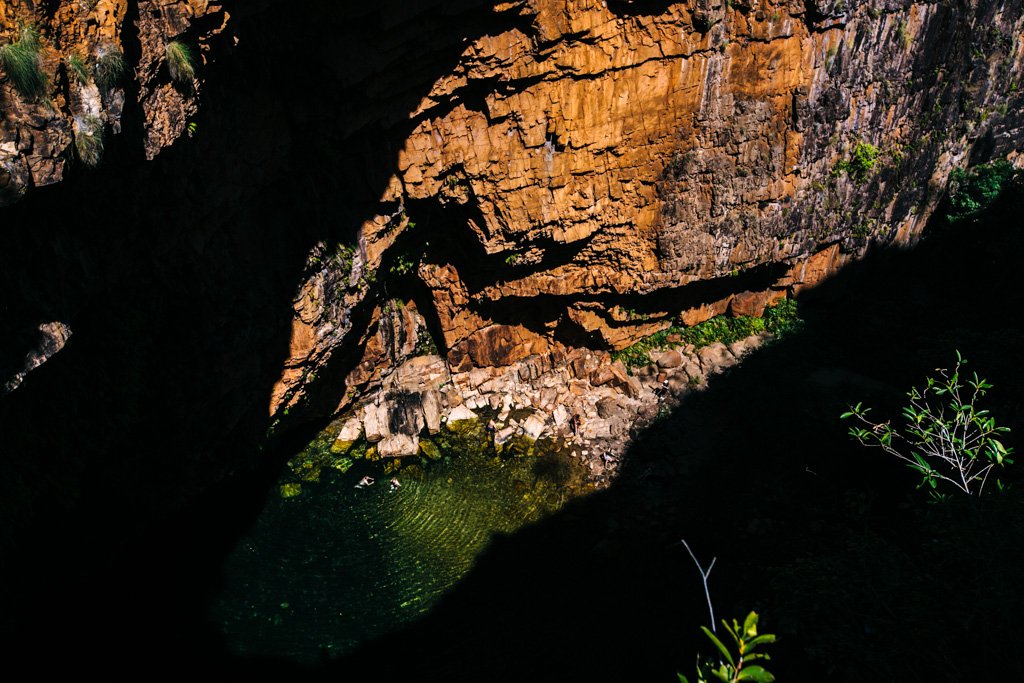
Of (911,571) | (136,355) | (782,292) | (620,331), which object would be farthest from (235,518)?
(782,292)

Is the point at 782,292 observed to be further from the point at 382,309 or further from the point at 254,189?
the point at 254,189

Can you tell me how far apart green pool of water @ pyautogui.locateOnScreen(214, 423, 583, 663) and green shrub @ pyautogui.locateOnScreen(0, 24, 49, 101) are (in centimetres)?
900

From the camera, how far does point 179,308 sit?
31.8ft

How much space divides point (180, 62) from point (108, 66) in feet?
3.39

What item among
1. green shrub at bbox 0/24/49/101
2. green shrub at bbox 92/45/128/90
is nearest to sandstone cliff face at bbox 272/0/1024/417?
green shrub at bbox 92/45/128/90

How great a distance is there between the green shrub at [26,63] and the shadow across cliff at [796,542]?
368 inches

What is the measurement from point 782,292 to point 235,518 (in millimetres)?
15827

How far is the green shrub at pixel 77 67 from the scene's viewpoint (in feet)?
20.6

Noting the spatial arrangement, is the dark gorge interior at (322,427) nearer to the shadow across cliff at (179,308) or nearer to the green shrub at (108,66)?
the shadow across cliff at (179,308)

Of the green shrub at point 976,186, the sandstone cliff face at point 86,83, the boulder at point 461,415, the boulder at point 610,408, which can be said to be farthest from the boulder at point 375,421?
the green shrub at point 976,186

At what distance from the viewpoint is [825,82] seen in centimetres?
1391

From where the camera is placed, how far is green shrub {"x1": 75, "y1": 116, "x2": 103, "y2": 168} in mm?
6465

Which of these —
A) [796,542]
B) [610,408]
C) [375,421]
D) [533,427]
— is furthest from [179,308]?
[796,542]

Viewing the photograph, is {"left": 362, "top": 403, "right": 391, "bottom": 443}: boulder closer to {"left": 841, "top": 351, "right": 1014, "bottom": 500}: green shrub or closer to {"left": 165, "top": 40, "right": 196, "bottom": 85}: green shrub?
{"left": 165, "top": 40, "right": 196, "bottom": 85}: green shrub
